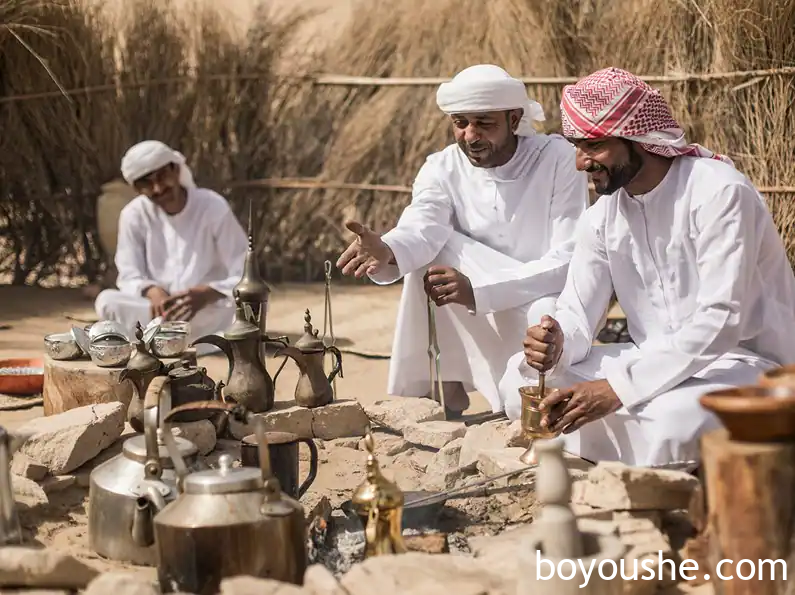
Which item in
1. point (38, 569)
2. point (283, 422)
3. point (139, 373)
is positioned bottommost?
point (283, 422)

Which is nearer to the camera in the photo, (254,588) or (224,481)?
(254,588)

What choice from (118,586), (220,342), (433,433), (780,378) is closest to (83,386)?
(220,342)

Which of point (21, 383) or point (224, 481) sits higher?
point (224, 481)

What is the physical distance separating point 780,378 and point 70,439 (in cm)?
287

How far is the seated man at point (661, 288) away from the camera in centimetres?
455

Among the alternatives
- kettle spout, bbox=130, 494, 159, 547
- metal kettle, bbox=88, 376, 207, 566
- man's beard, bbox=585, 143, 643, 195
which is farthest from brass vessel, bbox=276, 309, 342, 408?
kettle spout, bbox=130, 494, 159, 547

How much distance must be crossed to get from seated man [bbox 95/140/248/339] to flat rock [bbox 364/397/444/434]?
2416 millimetres

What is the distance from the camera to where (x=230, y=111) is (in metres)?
11.1

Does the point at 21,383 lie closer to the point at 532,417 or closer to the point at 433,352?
the point at 433,352

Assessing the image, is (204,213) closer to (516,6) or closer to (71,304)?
(71,304)

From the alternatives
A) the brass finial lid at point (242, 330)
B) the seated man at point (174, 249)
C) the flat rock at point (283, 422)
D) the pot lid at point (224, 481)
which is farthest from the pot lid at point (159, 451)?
the seated man at point (174, 249)

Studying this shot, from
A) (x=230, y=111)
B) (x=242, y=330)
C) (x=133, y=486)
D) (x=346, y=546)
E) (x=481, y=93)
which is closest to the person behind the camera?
(x=133, y=486)

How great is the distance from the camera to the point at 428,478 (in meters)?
5.02

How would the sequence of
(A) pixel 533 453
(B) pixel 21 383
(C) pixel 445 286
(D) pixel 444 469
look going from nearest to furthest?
(A) pixel 533 453 → (D) pixel 444 469 → (C) pixel 445 286 → (B) pixel 21 383
